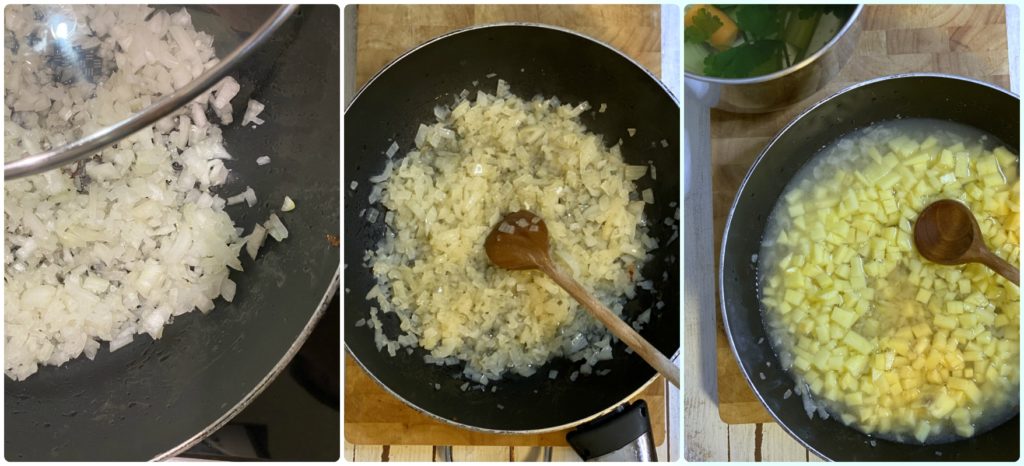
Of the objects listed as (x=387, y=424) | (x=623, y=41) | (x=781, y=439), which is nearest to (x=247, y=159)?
(x=387, y=424)

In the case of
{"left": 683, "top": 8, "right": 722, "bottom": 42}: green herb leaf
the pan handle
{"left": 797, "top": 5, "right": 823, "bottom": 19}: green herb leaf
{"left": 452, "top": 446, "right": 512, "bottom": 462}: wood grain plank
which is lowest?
{"left": 452, "top": 446, "right": 512, "bottom": 462}: wood grain plank

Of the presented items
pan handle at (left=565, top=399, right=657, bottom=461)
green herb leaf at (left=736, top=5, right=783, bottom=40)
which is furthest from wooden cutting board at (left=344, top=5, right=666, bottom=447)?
green herb leaf at (left=736, top=5, right=783, bottom=40)

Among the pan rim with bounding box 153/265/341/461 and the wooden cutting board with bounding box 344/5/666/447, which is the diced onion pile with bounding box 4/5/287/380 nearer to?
the pan rim with bounding box 153/265/341/461

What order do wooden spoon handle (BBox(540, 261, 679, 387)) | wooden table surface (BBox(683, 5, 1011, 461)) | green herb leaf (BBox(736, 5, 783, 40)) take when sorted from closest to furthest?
wooden spoon handle (BBox(540, 261, 679, 387))
green herb leaf (BBox(736, 5, 783, 40))
wooden table surface (BBox(683, 5, 1011, 461))

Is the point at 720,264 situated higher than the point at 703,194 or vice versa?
the point at 703,194

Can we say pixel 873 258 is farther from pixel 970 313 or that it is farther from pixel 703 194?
pixel 703 194

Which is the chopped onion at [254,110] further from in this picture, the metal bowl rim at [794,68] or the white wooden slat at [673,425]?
the white wooden slat at [673,425]

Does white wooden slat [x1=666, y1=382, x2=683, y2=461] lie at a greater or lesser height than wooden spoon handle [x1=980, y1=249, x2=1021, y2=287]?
lesser

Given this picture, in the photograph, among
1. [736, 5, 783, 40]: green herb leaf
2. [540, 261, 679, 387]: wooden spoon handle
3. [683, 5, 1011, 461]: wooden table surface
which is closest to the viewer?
[540, 261, 679, 387]: wooden spoon handle
